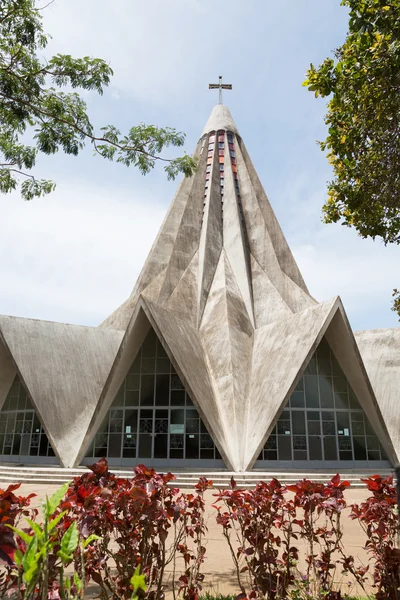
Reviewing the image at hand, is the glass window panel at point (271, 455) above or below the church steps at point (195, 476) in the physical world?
above

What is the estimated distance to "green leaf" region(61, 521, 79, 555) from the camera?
2.15 metres

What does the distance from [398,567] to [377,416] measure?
16551 mm

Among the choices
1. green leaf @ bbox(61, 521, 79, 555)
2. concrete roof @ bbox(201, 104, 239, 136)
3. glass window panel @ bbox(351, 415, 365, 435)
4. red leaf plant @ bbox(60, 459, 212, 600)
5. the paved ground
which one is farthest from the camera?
concrete roof @ bbox(201, 104, 239, 136)

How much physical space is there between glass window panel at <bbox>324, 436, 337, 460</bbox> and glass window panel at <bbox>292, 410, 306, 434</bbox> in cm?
113

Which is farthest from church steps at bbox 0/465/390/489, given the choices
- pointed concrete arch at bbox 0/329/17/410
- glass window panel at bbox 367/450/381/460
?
pointed concrete arch at bbox 0/329/17/410

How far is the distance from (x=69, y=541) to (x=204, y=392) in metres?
17.5

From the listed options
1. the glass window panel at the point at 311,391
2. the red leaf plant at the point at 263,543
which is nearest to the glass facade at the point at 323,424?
the glass window panel at the point at 311,391

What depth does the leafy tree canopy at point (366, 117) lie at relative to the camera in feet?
27.7

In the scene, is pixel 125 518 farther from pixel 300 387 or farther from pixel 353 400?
pixel 353 400

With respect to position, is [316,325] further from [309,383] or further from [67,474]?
[67,474]

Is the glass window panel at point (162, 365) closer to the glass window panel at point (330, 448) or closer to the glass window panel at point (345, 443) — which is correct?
the glass window panel at point (330, 448)

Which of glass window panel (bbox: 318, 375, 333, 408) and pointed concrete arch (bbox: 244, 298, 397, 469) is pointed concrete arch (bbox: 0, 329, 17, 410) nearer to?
pointed concrete arch (bbox: 244, 298, 397, 469)

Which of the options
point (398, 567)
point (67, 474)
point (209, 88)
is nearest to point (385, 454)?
point (67, 474)

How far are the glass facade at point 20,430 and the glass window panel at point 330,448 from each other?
1241 centimetres
